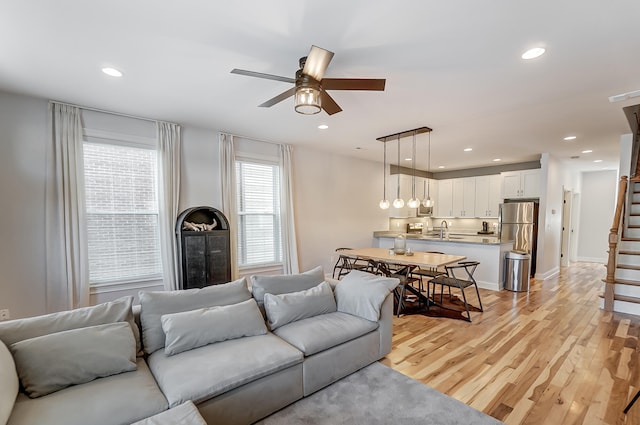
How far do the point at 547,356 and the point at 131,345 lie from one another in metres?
3.76

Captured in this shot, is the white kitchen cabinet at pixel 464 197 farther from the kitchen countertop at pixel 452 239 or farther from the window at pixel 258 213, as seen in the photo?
the window at pixel 258 213

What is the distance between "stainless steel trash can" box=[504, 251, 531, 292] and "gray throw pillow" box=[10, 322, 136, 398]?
19.5 ft

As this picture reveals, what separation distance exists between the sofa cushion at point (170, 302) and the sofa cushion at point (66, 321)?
0.08 m

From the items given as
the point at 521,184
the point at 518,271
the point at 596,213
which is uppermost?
the point at 521,184

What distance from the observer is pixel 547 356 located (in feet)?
9.34

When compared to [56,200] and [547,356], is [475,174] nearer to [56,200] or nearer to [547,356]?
[547,356]

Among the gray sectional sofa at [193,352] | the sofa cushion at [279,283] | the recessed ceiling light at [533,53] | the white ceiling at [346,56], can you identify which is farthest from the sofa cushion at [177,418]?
the recessed ceiling light at [533,53]

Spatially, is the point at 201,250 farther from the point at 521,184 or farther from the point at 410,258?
the point at 521,184

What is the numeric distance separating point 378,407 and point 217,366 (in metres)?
1.23

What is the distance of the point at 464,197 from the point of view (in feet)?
25.4

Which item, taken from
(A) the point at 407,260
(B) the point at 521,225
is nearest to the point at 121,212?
(A) the point at 407,260

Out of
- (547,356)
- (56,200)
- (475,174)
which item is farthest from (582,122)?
(56,200)

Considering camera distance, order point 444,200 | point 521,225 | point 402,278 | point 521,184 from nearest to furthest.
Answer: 1. point 402,278
2. point 521,225
3. point 521,184
4. point 444,200

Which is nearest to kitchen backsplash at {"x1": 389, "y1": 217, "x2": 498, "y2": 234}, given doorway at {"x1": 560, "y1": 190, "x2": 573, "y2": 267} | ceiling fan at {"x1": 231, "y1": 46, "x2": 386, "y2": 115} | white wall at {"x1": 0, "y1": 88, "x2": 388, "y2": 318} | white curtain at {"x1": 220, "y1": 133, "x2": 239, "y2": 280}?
white wall at {"x1": 0, "y1": 88, "x2": 388, "y2": 318}
